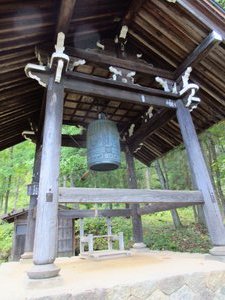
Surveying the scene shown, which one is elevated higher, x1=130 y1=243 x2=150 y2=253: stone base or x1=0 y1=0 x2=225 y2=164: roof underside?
x1=0 y1=0 x2=225 y2=164: roof underside

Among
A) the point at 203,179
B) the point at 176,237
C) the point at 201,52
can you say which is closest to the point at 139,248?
the point at 203,179

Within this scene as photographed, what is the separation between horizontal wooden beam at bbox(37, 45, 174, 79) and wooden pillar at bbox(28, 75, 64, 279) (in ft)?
2.23

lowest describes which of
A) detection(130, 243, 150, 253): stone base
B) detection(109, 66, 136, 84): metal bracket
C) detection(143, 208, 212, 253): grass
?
detection(130, 243, 150, 253): stone base

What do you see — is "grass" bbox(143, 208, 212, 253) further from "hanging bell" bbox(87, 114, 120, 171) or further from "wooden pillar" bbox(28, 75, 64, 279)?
"wooden pillar" bbox(28, 75, 64, 279)

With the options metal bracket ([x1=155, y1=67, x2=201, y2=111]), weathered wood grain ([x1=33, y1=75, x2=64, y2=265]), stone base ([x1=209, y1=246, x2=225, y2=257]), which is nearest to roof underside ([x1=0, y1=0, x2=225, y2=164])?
metal bracket ([x1=155, y1=67, x2=201, y2=111])

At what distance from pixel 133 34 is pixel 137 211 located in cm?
379

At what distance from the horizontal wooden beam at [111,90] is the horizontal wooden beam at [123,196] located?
158 cm

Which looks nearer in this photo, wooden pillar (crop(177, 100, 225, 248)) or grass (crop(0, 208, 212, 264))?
wooden pillar (crop(177, 100, 225, 248))

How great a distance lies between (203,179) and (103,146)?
1753 mm

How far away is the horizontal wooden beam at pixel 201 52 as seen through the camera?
136 inches

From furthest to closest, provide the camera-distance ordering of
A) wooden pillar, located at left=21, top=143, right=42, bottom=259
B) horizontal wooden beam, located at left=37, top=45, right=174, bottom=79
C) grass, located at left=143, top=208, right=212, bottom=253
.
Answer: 1. grass, located at left=143, top=208, right=212, bottom=253
2. wooden pillar, located at left=21, top=143, right=42, bottom=259
3. horizontal wooden beam, located at left=37, top=45, right=174, bottom=79

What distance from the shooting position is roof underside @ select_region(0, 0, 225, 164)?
3217 millimetres

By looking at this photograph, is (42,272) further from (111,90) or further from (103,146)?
(111,90)

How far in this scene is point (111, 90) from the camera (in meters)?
3.92
